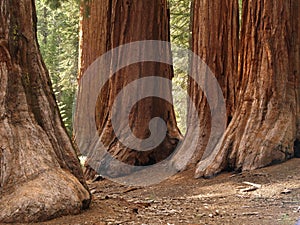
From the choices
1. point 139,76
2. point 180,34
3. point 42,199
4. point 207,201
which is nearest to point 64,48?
point 180,34

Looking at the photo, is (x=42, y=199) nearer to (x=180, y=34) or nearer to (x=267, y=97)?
(x=267, y=97)

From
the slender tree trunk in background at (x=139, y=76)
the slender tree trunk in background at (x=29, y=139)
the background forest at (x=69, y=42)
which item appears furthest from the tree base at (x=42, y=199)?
the background forest at (x=69, y=42)

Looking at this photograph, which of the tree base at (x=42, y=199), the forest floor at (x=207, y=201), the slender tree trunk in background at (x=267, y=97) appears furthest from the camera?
the slender tree trunk in background at (x=267, y=97)

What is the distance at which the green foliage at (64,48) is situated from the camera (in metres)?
23.0

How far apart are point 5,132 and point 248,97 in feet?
15.8

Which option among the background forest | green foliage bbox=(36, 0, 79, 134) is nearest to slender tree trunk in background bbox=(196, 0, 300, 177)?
the background forest

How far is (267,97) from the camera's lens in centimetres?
795

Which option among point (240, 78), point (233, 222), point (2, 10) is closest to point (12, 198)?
point (2, 10)

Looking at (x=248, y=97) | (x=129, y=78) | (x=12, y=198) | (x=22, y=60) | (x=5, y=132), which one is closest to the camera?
(x=12, y=198)

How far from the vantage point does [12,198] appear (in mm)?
4109

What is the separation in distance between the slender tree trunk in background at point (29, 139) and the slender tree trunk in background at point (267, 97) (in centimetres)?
350

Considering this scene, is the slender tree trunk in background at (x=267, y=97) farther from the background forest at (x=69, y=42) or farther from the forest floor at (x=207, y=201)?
the background forest at (x=69, y=42)

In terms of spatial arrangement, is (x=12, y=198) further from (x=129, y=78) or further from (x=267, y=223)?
(x=129, y=78)

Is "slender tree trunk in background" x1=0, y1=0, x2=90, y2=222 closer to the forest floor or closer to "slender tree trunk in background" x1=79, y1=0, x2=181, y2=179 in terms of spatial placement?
the forest floor
